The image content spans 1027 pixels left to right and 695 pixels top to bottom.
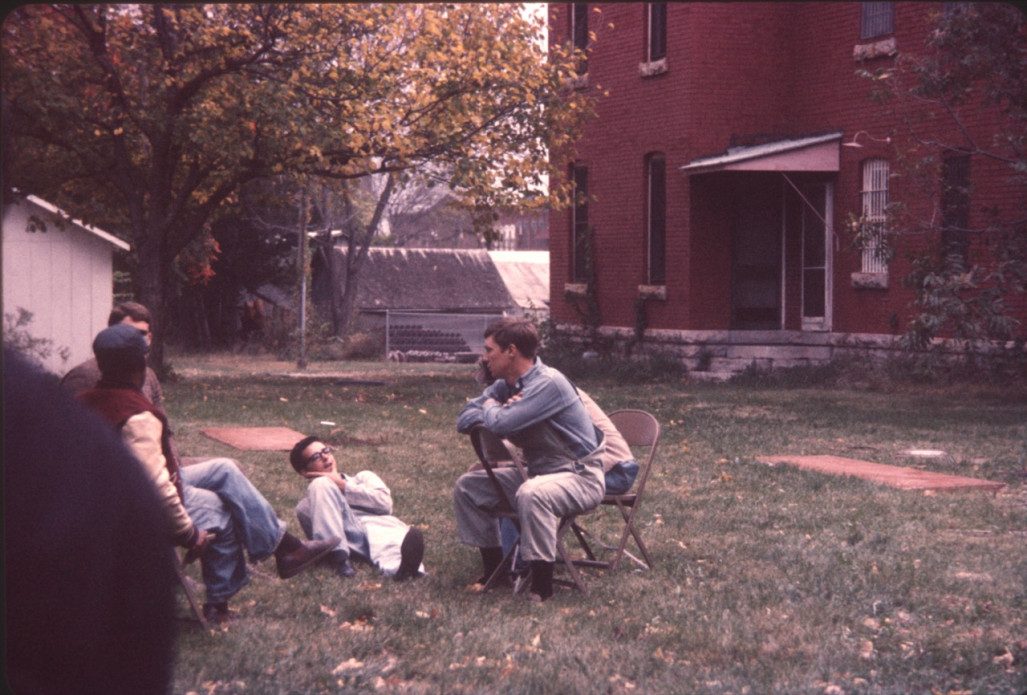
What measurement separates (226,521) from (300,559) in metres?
0.72

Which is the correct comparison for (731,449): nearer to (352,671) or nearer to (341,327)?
(352,671)

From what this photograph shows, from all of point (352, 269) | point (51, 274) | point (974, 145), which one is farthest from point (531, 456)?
point (352, 269)

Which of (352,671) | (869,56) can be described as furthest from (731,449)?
(869,56)

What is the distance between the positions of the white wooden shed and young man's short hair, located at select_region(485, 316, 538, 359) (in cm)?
190

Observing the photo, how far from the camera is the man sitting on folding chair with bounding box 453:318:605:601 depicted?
591 cm

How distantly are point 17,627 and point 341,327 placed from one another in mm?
40739

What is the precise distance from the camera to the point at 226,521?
5.45 metres

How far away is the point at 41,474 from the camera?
74.0 inches

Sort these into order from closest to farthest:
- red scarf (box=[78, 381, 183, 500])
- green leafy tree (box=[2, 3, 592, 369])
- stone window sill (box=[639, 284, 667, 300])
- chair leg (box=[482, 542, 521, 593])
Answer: red scarf (box=[78, 381, 183, 500]) < chair leg (box=[482, 542, 521, 593]) < green leafy tree (box=[2, 3, 592, 369]) < stone window sill (box=[639, 284, 667, 300])

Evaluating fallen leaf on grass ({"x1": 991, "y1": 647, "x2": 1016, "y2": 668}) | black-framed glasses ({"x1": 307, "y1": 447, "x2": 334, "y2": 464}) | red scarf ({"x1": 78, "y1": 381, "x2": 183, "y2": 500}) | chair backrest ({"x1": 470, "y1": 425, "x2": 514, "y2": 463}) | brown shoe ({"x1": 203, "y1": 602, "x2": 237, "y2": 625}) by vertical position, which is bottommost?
A: fallen leaf on grass ({"x1": 991, "y1": 647, "x2": 1016, "y2": 668})

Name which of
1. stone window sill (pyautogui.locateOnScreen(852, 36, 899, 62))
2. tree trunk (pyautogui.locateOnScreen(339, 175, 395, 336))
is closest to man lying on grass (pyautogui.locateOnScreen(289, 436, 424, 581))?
stone window sill (pyautogui.locateOnScreen(852, 36, 899, 62))

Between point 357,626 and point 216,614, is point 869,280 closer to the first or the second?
point 357,626

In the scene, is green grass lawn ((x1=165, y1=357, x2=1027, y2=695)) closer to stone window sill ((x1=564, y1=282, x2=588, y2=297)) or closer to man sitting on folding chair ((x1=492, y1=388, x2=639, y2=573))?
man sitting on folding chair ((x1=492, y1=388, x2=639, y2=573))

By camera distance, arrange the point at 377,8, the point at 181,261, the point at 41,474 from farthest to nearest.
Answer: the point at 181,261
the point at 377,8
the point at 41,474
